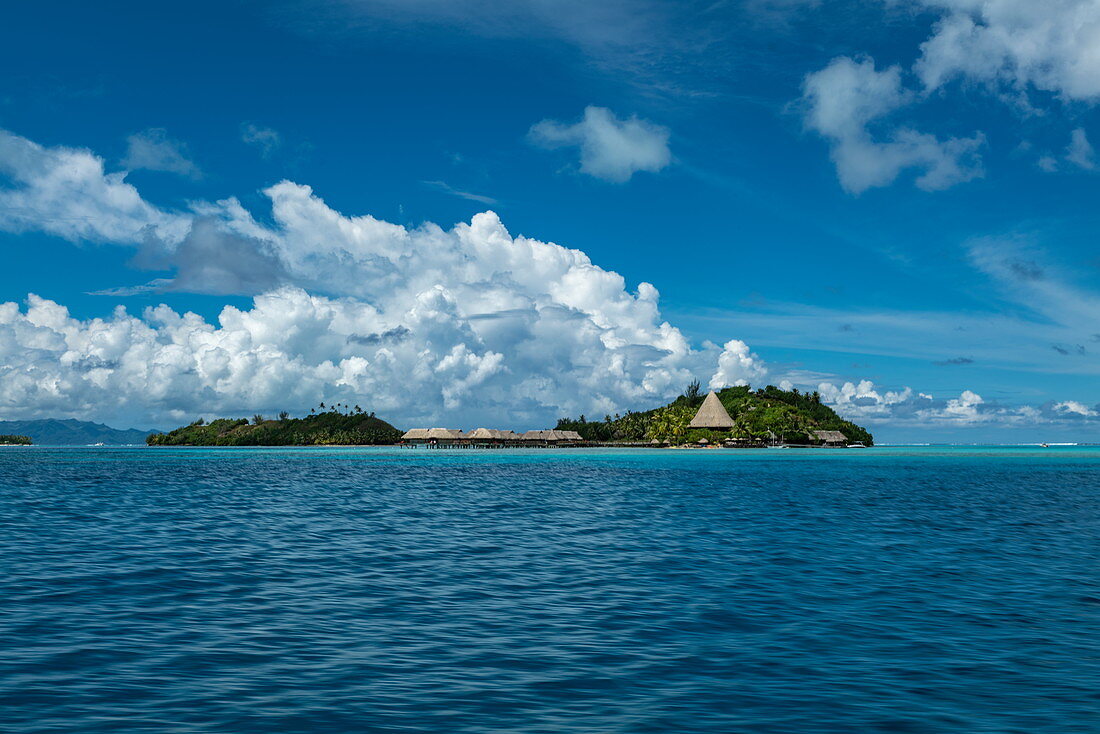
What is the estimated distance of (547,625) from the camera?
51.8 ft

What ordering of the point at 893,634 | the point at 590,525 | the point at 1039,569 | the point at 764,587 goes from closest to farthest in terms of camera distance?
the point at 893,634
the point at 764,587
the point at 1039,569
the point at 590,525

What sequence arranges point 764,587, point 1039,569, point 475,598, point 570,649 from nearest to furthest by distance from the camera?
1. point 570,649
2. point 475,598
3. point 764,587
4. point 1039,569

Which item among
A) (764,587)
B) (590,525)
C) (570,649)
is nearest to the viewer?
(570,649)

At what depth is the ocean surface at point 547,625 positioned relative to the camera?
10.8m

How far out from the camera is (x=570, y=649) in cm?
1395

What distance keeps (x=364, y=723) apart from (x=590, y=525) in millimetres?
24156

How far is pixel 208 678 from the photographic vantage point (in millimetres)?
12062

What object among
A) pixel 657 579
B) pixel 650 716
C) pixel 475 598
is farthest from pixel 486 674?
pixel 657 579

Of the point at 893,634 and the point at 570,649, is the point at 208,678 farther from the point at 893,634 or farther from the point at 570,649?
the point at 893,634

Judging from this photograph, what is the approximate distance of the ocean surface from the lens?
426 inches

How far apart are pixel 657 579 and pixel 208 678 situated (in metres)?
12.1

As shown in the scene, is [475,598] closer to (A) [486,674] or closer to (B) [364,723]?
(A) [486,674]

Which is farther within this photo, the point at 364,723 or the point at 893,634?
the point at 893,634

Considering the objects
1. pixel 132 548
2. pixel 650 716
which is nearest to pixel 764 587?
pixel 650 716
